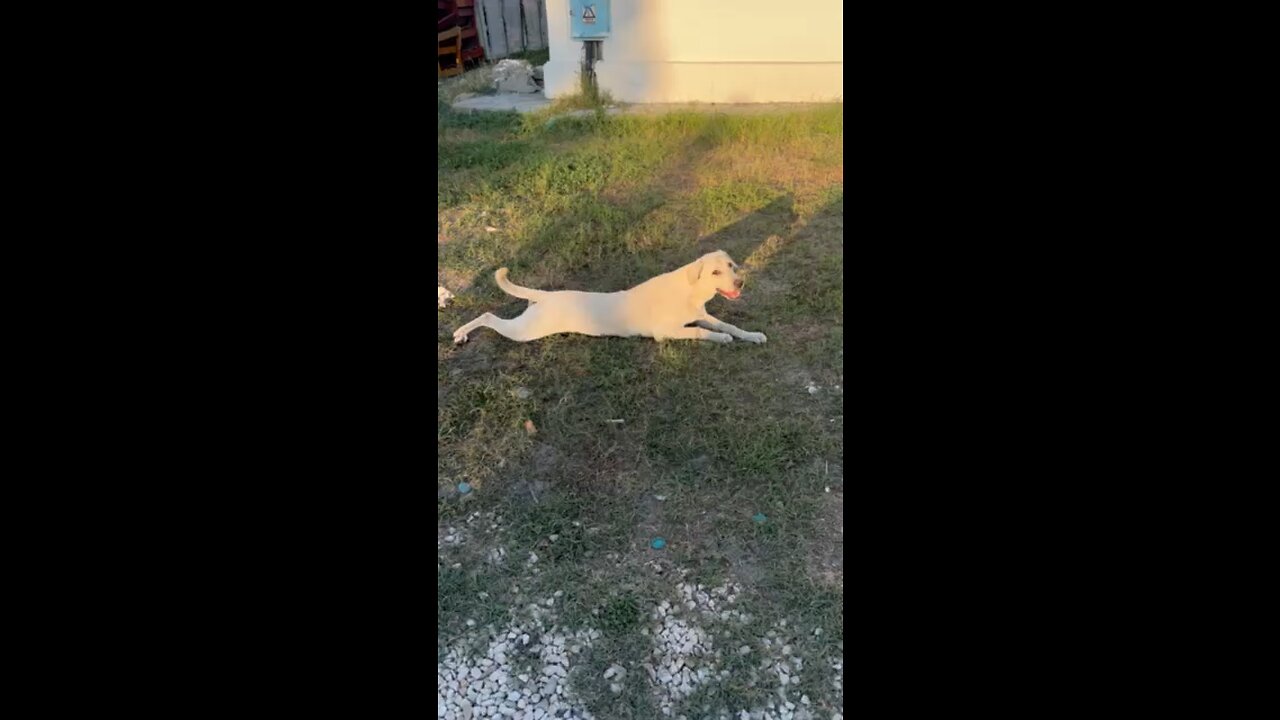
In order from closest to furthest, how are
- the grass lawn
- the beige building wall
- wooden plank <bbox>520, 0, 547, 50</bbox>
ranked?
the grass lawn
the beige building wall
wooden plank <bbox>520, 0, 547, 50</bbox>

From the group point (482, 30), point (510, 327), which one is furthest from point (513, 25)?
point (510, 327)

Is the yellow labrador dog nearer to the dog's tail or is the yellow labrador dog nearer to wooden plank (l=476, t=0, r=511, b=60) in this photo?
the dog's tail

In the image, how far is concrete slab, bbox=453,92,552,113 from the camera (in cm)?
676

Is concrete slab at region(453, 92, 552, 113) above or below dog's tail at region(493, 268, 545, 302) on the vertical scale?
above

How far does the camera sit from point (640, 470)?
2.91 meters

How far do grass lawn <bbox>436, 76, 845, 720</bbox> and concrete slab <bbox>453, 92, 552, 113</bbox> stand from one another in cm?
180

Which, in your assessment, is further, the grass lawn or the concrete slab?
the concrete slab

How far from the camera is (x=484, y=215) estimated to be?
4801mm

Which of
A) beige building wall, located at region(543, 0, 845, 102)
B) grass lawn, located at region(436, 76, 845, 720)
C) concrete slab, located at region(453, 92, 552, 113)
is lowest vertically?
grass lawn, located at region(436, 76, 845, 720)

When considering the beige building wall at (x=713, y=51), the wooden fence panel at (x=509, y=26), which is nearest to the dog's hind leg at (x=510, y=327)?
the beige building wall at (x=713, y=51)

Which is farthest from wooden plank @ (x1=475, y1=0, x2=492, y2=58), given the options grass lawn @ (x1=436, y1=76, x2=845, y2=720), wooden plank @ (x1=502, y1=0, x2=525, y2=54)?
grass lawn @ (x1=436, y1=76, x2=845, y2=720)

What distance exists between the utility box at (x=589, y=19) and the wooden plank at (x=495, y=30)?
264 cm

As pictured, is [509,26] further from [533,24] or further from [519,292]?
[519,292]

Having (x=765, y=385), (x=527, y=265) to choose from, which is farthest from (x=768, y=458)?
(x=527, y=265)
